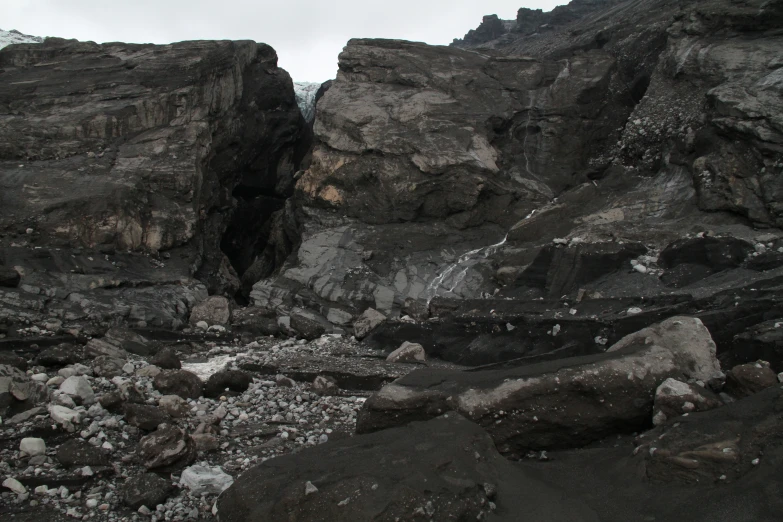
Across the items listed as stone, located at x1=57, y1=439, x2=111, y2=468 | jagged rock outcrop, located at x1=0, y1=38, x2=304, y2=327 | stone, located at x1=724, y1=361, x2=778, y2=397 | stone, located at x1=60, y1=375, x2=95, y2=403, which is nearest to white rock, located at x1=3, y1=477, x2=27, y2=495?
stone, located at x1=57, y1=439, x2=111, y2=468

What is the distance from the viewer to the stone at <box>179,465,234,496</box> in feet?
20.6

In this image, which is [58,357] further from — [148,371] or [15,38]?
[15,38]

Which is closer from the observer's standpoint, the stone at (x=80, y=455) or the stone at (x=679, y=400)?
the stone at (x=679, y=400)

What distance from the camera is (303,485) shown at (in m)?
5.08

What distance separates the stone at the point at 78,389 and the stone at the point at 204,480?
2.74 metres

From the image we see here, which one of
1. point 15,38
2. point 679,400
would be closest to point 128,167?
point 15,38

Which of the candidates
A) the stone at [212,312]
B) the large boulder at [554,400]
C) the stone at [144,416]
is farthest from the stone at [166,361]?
the stone at [212,312]

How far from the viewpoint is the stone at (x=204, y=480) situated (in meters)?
6.27

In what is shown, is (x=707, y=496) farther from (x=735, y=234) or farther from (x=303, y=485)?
(x=735, y=234)

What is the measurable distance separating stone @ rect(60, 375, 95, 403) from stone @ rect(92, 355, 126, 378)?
4.81ft

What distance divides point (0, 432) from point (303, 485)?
4.59 meters

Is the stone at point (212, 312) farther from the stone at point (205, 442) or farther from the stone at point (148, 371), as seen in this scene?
the stone at point (205, 442)

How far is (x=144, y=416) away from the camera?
307 inches

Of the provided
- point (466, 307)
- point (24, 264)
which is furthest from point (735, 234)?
point (24, 264)
